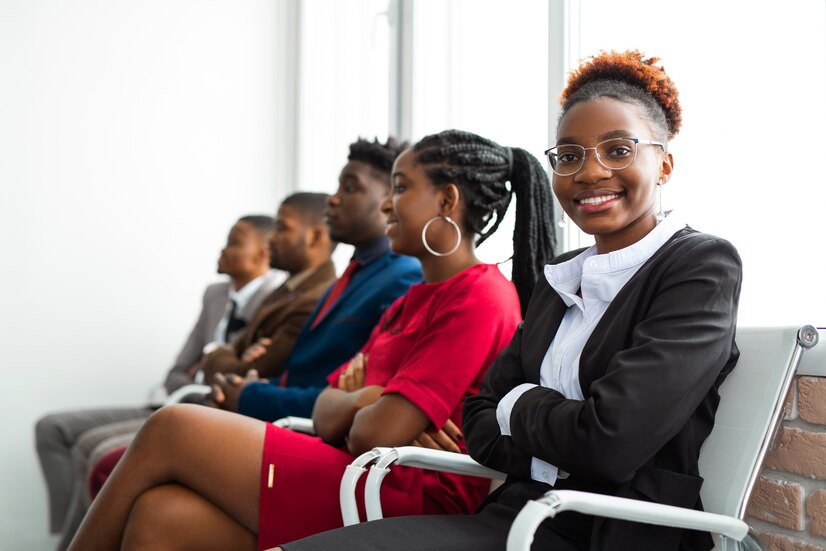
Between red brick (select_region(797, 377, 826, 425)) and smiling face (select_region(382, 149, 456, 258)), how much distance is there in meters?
0.81

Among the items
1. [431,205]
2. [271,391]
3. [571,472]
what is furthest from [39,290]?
[571,472]

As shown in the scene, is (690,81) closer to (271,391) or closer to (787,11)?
(787,11)

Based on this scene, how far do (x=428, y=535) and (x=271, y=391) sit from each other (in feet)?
3.98

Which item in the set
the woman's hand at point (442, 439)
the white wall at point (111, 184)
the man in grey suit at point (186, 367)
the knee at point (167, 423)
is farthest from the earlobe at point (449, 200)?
the white wall at point (111, 184)

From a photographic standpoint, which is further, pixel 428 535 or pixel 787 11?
pixel 787 11

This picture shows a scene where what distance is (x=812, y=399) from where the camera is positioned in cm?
151

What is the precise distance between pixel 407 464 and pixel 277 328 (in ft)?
5.00

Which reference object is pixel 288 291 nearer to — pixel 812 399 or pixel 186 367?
pixel 186 367

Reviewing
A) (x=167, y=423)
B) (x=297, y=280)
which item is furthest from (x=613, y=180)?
(x=297, y=280)

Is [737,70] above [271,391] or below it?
A: above

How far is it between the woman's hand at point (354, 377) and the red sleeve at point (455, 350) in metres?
0.25

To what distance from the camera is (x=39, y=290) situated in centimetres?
417

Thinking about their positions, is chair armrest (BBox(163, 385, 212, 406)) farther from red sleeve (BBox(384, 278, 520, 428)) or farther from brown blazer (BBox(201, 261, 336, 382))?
red sleeve (BBox(384, 278, 520, 428))

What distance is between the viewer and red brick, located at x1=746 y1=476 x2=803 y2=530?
1504 mm
